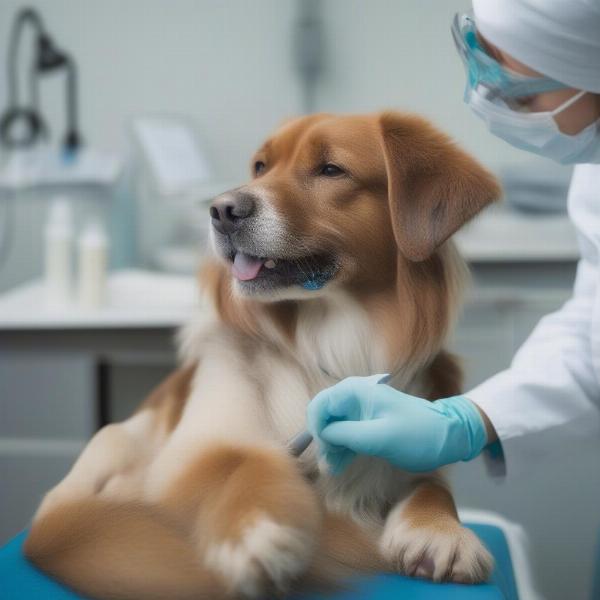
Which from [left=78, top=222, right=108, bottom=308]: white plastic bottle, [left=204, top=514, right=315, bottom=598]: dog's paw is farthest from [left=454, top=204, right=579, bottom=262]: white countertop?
[left=204, top=514, right=315, bottom=598]: dog's paw

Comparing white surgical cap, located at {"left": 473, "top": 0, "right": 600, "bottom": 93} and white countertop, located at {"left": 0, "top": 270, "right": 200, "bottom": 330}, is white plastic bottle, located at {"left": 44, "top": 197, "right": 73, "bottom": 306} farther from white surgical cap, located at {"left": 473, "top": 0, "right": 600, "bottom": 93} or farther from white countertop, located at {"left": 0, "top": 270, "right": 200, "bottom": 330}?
white surgical cap, located at {"left": 473, "top": 0, "right": 600, "bottom": 93}

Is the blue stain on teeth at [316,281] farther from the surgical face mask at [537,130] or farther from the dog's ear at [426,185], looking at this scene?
the surgical face mask at [537,130]

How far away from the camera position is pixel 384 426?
2.47 feet

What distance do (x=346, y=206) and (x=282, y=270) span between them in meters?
0.12

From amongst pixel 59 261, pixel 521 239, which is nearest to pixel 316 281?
pixel 59 261

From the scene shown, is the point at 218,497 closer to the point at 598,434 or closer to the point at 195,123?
the point at 598,434

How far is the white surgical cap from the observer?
2.55ft

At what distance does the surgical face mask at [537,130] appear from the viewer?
0.87 metres

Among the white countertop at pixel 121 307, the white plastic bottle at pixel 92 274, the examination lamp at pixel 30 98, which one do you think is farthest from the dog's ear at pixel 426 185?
the examination lamp at pixel 30 98

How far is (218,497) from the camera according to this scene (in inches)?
28.6

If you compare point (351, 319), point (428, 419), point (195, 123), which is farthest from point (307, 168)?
point (195, 123)

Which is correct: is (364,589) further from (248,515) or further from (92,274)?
(92,274)

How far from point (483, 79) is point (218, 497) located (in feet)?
1.66

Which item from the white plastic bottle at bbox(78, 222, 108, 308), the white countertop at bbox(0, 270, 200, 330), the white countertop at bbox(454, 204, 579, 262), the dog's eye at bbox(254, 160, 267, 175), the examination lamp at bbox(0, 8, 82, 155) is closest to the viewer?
the dog's eye at bbox(254, 160, 267, 175)
